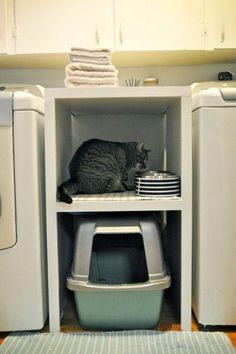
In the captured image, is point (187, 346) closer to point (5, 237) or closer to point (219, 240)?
point (219, 240)

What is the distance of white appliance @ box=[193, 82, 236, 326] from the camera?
3.28ft

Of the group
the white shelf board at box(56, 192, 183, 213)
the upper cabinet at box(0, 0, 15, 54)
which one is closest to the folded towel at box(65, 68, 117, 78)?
the white shelf board at box(56, 192, 183, 213)

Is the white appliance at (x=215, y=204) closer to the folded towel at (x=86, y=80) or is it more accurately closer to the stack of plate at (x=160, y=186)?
the stack of plate at (x=160, y=186)

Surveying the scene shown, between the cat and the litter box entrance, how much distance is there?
0.62 ft

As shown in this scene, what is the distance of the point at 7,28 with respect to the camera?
158 cm

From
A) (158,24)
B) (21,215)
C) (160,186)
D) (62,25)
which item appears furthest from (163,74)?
(21,215)

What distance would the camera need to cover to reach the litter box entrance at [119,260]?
1.20m

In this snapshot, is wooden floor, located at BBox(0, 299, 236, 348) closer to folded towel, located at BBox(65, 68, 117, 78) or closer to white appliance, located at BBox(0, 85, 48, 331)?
white appliance, located at BBox(0, 85, 48, 331)

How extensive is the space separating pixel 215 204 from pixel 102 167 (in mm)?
445

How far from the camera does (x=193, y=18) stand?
1.57 meters

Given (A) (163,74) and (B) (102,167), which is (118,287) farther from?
(A) (163,74)

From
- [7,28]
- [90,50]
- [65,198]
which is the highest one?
[7,28]

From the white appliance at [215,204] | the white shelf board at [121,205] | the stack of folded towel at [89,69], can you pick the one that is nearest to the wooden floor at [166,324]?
the white appliance at [215,204]

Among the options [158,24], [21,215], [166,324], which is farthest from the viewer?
[158,24]
